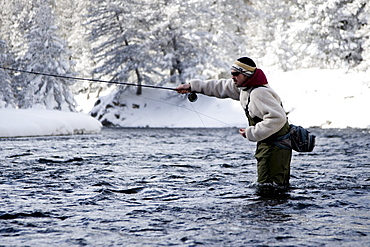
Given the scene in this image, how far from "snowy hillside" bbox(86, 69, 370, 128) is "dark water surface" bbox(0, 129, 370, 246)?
18.8 m

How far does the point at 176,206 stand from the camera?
469 centimetres

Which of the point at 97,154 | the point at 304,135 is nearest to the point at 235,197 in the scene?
the point at 304,135

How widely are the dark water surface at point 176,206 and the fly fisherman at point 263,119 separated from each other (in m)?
0.35

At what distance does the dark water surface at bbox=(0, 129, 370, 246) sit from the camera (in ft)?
11.5

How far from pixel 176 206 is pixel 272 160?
1.28 metres

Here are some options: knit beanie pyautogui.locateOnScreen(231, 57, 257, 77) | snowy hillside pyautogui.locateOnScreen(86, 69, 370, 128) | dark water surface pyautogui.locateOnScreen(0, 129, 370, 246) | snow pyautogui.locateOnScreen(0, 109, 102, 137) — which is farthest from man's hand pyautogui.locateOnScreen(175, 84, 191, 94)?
snowy hillside pyautogui.locateOnScreen(86, 69, 370, 128)

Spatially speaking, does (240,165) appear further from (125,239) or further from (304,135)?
(125,239)

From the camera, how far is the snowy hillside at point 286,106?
26531 mm

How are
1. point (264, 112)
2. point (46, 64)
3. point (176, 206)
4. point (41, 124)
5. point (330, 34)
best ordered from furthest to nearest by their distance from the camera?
point (330, 34), point (46, 64), point (41, 124), point (264, 112), point (176, 206)

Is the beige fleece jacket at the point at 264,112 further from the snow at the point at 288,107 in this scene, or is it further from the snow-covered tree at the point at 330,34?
the snow-covered tree at the point at 330,34

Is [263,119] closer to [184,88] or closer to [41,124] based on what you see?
[184,88]

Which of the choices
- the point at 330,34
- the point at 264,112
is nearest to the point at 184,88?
the point at 264,112

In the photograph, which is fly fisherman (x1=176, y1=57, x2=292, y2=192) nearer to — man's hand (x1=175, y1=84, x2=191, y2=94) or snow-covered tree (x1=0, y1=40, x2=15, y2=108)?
man's hand (x1=175, y1=84, x2=191, y2=94)

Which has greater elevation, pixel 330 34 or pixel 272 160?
pixel 330 34
